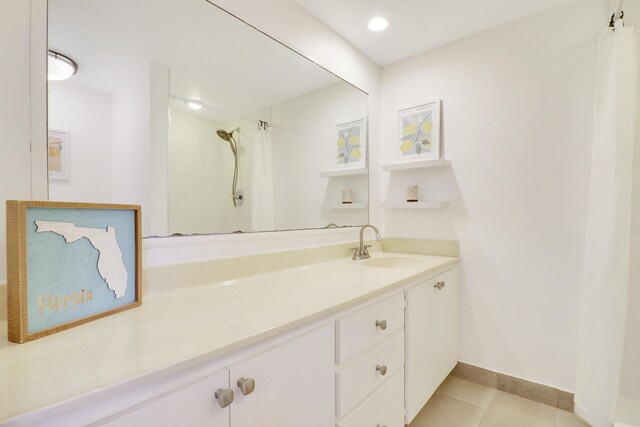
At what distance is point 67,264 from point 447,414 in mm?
1899

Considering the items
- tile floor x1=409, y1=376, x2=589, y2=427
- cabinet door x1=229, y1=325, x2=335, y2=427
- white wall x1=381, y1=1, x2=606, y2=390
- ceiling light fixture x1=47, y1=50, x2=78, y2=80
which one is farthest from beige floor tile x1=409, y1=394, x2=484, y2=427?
ceiling light fixture x1=47, y1=50, x2=78, y2=80

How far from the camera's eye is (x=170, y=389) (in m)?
0.59

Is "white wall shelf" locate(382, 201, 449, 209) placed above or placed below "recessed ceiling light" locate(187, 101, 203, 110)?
below

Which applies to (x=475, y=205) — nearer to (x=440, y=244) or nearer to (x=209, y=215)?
(x=440, y=244)

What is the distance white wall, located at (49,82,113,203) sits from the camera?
91 cm

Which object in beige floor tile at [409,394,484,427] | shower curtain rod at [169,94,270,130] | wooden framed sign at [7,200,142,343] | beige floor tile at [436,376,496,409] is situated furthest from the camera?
beige floor tile at [436,376,496,409]

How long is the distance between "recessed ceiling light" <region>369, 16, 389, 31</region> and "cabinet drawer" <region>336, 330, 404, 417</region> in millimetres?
1748

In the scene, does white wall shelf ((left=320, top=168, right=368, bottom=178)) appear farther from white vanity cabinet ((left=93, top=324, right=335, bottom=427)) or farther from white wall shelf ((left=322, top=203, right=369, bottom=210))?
white vanity cabinet ((left=93, top=324, right=335, bottom=427))

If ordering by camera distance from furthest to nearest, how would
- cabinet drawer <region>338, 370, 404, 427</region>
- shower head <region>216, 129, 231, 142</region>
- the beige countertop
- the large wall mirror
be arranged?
shower head <region>216, 129, 231, 142</region> → cabinet drawer <region>338, 370, 404, 427</region> → the large wall mirror → the beige countertop

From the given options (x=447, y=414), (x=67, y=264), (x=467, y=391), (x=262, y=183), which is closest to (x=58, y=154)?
(x=67, y=264)

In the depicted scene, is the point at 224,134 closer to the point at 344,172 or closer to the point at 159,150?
the point at 159,150

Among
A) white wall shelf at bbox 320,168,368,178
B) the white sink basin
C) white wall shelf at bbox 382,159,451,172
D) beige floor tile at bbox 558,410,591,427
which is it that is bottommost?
beige floor tile at bbox 558,410,591,427

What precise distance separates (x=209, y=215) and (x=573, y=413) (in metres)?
2.17

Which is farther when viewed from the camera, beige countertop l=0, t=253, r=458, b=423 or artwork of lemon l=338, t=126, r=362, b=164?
artwork of lemon l=338, t=126, r=362, b=164
